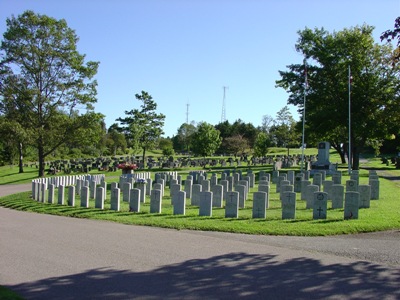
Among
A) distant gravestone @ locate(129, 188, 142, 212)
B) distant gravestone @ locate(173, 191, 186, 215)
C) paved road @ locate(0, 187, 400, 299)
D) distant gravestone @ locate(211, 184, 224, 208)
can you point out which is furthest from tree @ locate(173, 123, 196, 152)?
paved road @ locate(0, 187, 400, 299)

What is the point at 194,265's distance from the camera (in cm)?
742

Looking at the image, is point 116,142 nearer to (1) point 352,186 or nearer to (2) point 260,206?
(1) point 352,186

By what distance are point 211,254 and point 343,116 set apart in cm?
2985

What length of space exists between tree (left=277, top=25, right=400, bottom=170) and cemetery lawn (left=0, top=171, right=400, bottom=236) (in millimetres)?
19066

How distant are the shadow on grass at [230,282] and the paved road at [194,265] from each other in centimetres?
2

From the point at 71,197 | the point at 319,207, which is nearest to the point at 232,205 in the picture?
the point at 319,207

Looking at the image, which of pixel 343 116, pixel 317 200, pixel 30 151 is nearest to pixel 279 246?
pixel 317 200

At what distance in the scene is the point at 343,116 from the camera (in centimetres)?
3494

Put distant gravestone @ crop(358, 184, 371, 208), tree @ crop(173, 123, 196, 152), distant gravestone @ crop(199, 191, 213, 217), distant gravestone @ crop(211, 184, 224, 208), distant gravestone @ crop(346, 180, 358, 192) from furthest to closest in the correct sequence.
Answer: tree @ crop(173, 123, 196, 152) < distant gravestone @ crop(346, 180, 358, 192) < distant gravestone @ crop(211, 184, 224, 208) < distant gravestone @ crop(358, 184, 371, 208) < distant gravestone @ crop(199, 191, 213, 217)

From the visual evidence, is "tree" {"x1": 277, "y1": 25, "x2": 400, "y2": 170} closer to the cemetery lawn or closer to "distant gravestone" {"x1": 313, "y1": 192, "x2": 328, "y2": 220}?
the cemetery lawn

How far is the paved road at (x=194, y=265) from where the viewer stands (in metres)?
6.11

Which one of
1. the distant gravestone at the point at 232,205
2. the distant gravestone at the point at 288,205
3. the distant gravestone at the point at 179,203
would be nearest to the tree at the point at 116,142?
the distant gravestone at the point at 179,203

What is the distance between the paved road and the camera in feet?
20.0

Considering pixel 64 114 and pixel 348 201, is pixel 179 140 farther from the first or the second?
pixel 348 201
